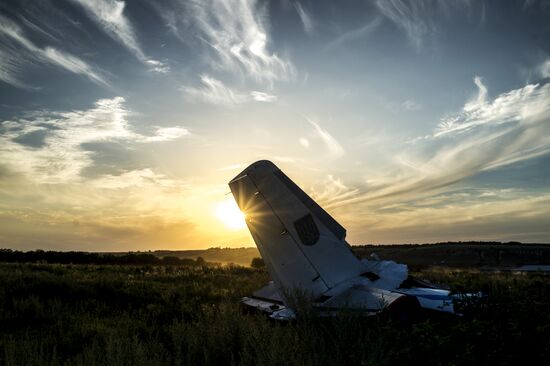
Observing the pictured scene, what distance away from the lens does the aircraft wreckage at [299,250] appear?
25.7 feet

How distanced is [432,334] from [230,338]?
9.96ft

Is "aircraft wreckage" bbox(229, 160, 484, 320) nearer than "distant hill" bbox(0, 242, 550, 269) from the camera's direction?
Yes

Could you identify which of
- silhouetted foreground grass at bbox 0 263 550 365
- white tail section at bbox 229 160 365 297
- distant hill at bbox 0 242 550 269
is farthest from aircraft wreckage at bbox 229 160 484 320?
distant hill at bbox 0 242 550 269

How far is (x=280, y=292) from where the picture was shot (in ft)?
27.2

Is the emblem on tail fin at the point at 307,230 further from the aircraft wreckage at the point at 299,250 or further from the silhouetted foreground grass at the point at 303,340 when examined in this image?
the silhouetted foreground grass at the point at 303,340

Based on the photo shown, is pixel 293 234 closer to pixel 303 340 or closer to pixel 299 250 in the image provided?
pixel 299 250

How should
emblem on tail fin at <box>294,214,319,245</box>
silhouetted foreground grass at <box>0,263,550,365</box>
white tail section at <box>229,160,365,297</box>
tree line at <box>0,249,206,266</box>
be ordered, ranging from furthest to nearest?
tree line at <box>0,249,206,266</box>
emblem on tail fin at <box>294,214,319,245</box>
white tail section at <box>229,160,365,297</box>
silhouetted foreground grass at <box>0,263,550,365</box>

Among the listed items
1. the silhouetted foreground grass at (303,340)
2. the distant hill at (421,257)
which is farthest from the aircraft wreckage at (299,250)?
the distant hill at (421,257)

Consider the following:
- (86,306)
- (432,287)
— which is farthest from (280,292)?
(86,306)

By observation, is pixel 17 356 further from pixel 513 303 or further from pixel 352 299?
pixel 513 303

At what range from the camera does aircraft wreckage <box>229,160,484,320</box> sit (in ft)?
25.7

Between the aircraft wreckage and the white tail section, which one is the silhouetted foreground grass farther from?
the white tail section

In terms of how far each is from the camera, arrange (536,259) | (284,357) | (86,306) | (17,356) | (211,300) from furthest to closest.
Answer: (536,259)
(211,300)
(86,306)
(17,356)
(284,357)

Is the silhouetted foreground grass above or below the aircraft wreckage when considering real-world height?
below
